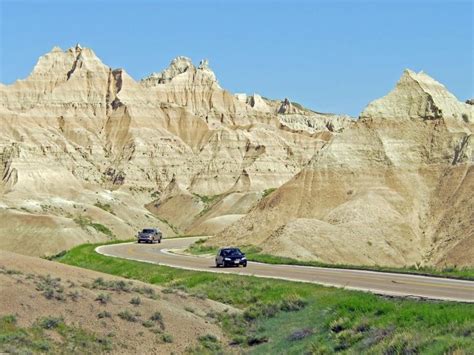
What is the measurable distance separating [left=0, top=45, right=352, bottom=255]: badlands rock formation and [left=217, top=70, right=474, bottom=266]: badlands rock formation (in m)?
34.8

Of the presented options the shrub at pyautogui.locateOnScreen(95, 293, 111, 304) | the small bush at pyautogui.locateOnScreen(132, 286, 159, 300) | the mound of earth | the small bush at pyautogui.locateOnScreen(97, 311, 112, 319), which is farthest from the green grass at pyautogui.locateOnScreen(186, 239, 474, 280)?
the small bush at pyautogui.locateOnScreen(97, 311, 112, 319)

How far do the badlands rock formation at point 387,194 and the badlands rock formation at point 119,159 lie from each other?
3478cm

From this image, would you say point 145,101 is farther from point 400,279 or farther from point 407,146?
point 400,279

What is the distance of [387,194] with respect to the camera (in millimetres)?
73000

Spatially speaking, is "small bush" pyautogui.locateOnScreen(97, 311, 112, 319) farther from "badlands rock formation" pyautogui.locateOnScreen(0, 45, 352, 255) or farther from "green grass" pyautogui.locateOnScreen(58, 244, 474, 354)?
"badlands rock formation" pyautogui.locateOnScreen(0, 45, 352, 255)

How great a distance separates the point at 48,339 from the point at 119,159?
152 metres

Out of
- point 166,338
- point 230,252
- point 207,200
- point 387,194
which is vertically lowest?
point 166,338

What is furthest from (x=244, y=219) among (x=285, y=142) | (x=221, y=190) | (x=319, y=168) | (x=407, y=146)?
(x=285, y=142)

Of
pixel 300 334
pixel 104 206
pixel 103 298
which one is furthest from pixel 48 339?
pixel 104 206

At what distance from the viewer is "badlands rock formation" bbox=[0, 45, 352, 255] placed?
126m

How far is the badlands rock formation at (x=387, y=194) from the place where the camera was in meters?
62.5

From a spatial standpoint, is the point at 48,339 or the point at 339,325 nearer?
the point at 48,339

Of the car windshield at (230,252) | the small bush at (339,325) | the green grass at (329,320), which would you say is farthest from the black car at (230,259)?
the small bush at (339,325)

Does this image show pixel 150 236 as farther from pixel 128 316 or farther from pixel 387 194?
pixel 128 316
